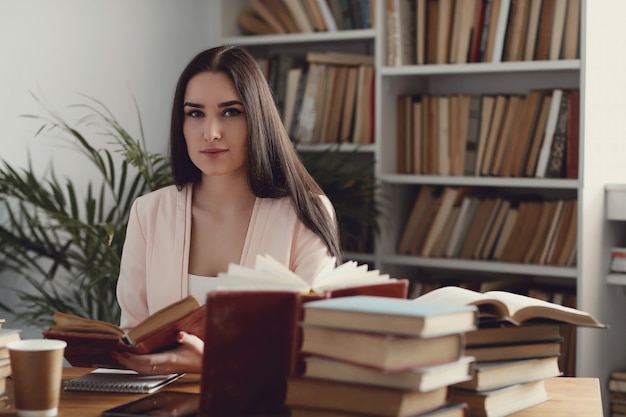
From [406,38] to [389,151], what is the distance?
434 millimetres

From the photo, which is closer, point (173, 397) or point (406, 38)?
point (173, 397)

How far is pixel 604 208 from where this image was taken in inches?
130

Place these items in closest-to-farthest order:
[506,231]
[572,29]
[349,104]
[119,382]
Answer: [119,382] < [572,29] < [506,231] < [349,104]

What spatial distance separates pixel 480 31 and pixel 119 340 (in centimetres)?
223

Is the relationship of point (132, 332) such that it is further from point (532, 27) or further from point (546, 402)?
point (532, 27)

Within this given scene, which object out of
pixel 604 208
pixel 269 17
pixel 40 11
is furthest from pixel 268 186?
pixel 269 17

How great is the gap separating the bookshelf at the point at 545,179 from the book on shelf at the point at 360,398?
6.65 feet

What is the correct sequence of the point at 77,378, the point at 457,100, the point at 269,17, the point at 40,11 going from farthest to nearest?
1. the point at 269,17
2. the point at 457,100
3. the point at 40,11
4. the point at 77,378

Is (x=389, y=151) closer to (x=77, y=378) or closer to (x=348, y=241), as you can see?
(x=348, y=241)

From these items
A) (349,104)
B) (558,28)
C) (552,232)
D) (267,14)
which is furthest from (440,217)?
(267,14)

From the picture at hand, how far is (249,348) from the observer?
54.2 inches

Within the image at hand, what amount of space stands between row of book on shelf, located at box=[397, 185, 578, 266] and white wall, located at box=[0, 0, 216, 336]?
1084 mm

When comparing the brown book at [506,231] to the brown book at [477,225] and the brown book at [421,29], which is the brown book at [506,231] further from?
the brown book at [421,29]

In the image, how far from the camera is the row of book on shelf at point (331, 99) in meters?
3.71
